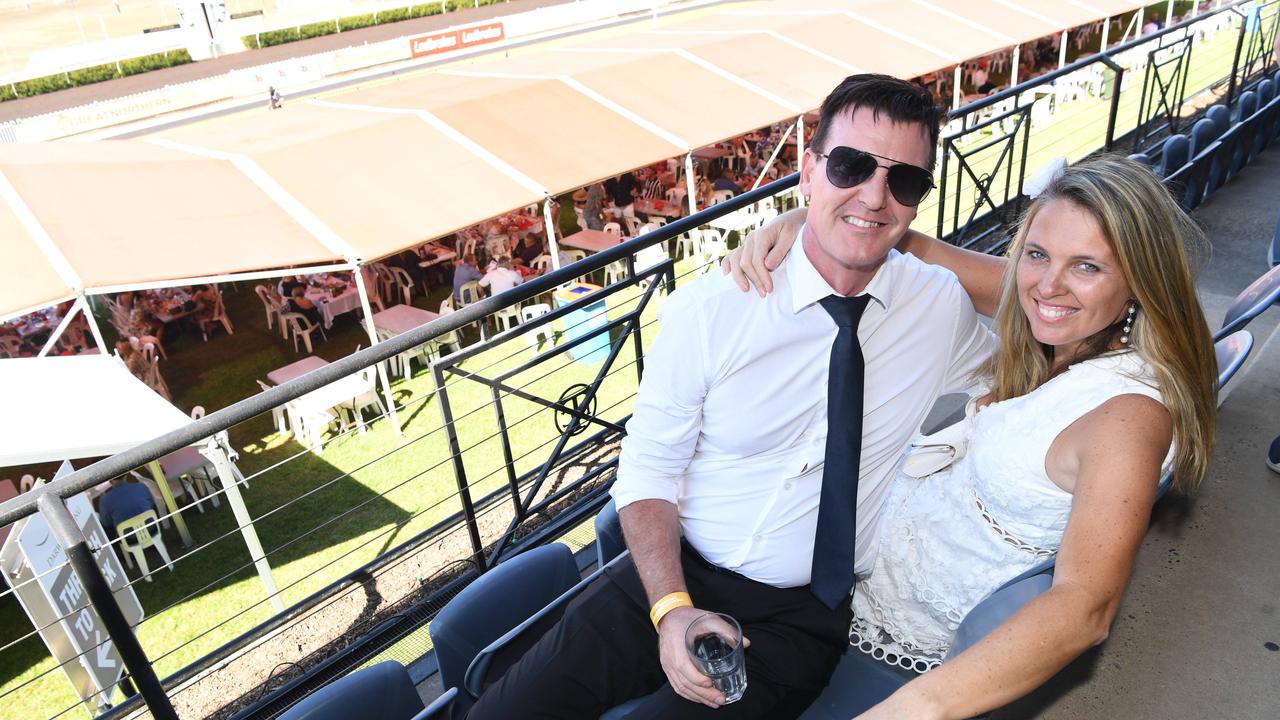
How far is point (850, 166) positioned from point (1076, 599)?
3.46 feet

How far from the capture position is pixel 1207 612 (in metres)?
2.43

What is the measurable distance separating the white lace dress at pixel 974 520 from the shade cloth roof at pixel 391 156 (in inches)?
279

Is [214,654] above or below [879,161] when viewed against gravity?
below

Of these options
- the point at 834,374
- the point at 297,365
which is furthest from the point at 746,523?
the point at 297,365

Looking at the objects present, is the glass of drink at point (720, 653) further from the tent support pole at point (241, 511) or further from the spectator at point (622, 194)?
the spectator at point (622, 194)

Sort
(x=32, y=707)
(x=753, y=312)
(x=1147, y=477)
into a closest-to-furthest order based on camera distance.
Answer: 1. (x=1147, y=477)
2. (x=753, y=312)
3. (x=32, y=707)

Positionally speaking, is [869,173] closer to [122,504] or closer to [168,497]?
[122,504]

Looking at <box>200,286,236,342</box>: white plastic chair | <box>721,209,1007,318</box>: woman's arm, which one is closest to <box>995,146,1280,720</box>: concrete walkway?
<box>721,209,1007,318</box>: woman's arm

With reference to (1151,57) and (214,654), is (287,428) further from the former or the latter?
(1151,57)

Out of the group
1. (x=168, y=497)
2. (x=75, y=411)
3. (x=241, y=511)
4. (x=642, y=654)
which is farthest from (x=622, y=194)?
(x=642, y=654)

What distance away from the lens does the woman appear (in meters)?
1.49

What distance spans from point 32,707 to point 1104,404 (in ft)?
20.8

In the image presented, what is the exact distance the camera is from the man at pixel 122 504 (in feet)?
20.6

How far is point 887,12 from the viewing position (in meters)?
16.2
